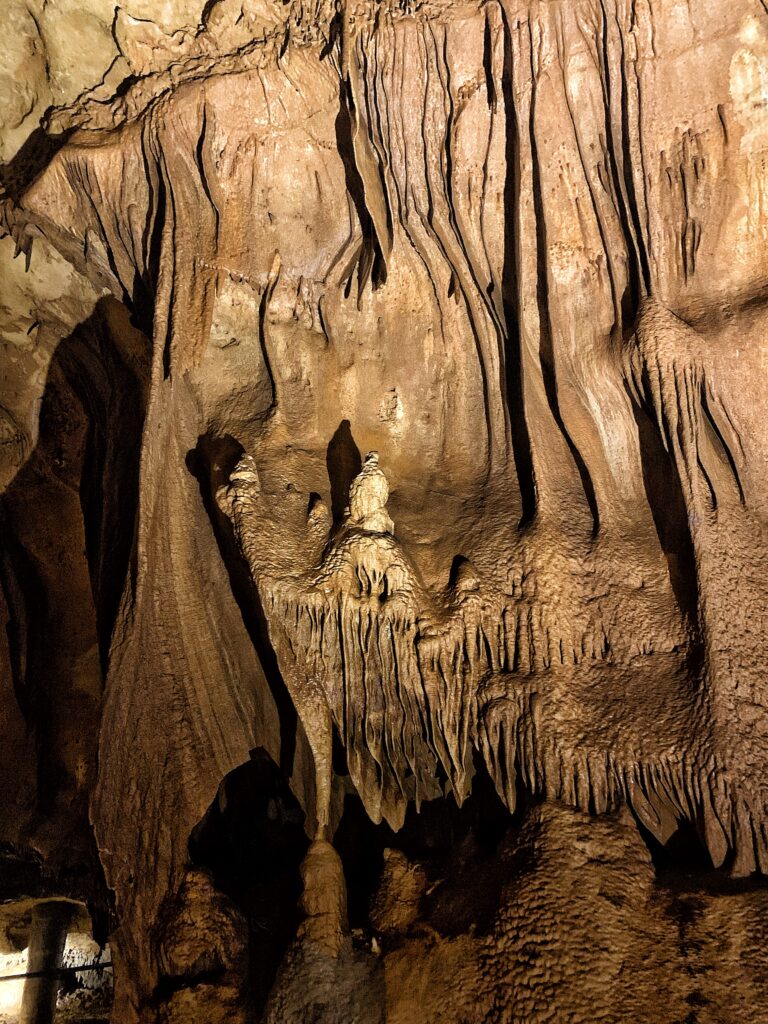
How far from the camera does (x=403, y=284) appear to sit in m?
5.12

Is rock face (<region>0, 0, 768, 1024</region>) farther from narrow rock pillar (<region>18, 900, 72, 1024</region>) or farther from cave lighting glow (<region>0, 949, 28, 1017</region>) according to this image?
cave lighting glow (<region>0, 949, 28, 1017</region>)

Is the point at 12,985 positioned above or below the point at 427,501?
below

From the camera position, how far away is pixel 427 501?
4.71m

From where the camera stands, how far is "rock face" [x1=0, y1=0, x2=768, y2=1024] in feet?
11.3

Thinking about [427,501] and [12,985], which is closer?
[427,501]

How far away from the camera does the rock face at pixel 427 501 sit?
3.43 meters

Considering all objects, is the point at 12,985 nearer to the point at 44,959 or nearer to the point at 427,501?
the point at 44,959

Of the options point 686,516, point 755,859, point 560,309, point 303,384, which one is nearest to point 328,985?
point 755,859

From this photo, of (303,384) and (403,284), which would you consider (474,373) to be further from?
(303,384)

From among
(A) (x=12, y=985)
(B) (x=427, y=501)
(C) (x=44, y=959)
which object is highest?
(B) (x=427, y=501)

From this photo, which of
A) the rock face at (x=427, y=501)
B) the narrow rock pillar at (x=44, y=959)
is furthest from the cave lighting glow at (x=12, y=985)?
the rock face at (x=427, y=501)

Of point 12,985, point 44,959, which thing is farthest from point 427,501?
point 12,985

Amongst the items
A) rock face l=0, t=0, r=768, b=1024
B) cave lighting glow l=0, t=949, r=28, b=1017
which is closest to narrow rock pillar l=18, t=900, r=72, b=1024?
cave lighting glow l=0, t=949, r=28, b=1017

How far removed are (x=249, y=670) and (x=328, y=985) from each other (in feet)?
6.30
